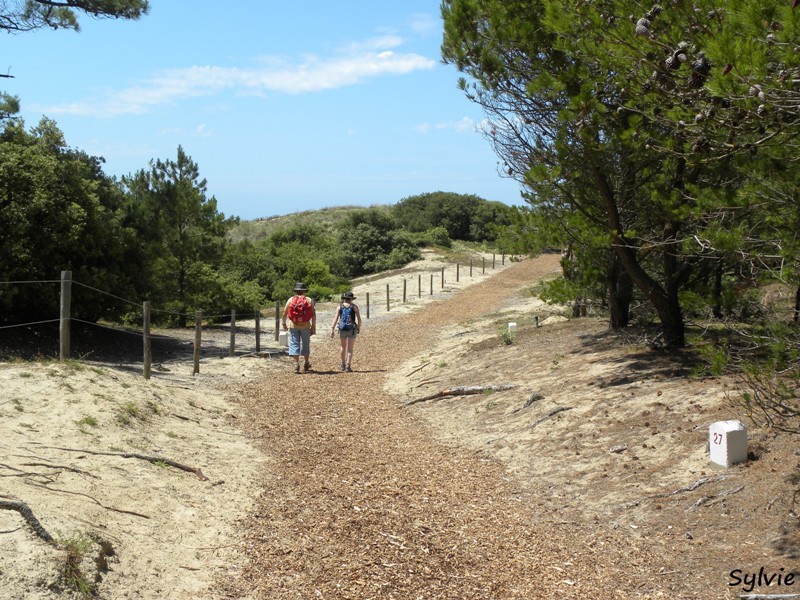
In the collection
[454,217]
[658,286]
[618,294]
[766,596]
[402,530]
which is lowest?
[402,530]

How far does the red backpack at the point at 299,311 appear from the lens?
1405cm

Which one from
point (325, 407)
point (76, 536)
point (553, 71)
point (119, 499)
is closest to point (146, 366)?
Result: point (325, 407)

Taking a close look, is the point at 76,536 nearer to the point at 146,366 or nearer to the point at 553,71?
the point at 146,366

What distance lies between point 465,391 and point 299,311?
4190 mm

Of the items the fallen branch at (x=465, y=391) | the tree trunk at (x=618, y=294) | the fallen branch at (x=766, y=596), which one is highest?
the tree trunk at (x=618, y=294)

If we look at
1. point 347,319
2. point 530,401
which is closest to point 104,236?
point 347,319

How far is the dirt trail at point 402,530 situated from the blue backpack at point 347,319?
3710 millimetres

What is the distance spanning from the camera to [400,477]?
786 centimetres

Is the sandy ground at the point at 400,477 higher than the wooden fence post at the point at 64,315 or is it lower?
lower

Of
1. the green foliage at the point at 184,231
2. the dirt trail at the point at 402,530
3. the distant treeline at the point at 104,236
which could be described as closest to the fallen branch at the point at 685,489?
the dirt trail at the point at 402,530

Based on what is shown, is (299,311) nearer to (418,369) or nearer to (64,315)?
(418,369)

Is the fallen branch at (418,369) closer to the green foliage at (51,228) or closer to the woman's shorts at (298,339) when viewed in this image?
the woman's shorts at (298,339)

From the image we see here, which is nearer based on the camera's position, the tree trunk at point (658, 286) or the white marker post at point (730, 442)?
the white marker post at point (730, 442)

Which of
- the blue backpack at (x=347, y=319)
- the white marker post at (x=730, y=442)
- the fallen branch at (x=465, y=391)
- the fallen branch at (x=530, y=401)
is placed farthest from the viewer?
the blue backpack at (x=347, y=319)
